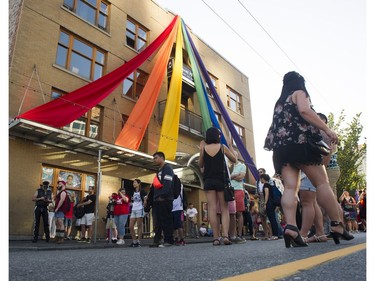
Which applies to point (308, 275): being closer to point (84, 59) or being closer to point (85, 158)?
point (85, 158)

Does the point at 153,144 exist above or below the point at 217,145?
above

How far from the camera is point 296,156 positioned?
358 cm

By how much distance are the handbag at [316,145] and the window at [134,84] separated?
1315cm

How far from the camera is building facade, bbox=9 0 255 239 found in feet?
36.7

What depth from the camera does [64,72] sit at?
530 inches

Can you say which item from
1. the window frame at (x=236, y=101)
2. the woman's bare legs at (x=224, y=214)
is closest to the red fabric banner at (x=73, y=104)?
the woman's bare legs at (x=224, y=214)

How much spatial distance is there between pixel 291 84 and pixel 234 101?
22015 mm

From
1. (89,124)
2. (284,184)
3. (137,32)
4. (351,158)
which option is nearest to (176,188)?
(284,184)

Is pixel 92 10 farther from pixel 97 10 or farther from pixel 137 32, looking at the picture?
pixel 137 32

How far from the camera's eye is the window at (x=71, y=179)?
12055mm
